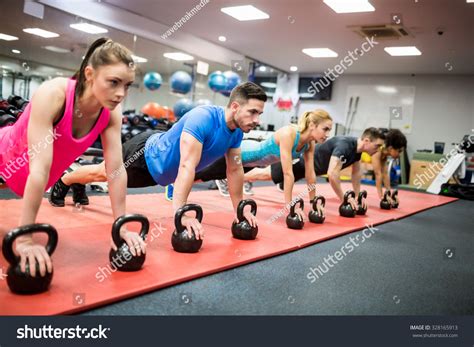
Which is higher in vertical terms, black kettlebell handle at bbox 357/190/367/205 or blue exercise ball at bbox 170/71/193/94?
blue exercise ball at bbox 170/71/193/94

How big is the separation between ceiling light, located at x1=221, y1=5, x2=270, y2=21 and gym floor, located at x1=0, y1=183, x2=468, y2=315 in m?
4.16

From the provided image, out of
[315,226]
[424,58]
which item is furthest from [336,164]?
[424,58]

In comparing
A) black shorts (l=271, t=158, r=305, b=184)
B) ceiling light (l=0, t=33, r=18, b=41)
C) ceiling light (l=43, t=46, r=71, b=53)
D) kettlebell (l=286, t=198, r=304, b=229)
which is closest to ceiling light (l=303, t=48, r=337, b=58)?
ceiling light (l=43, t=46, r=71, b=53)

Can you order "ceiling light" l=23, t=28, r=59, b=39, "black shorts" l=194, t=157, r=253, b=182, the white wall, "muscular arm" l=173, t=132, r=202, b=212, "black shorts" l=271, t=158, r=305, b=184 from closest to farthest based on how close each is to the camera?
"muscular arm" l=173, t=132, r=202, b=212 < "black shorts" l=194, t=157, r=253, b=182 < "black shorts" l=271, t=158, r=305, b=184 < "ceiling light" l=23, t=28, r=59, b=39 < the white wall

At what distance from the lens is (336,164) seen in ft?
11.0

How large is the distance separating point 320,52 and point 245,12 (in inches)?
101

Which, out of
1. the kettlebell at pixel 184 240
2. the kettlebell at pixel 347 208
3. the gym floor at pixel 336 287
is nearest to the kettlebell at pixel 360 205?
the kettlebell at pixel 347 208

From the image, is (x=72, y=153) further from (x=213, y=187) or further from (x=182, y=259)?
(x=213, y=187)

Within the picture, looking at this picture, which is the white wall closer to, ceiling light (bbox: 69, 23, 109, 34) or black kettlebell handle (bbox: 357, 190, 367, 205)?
ceiling light (bbox: 69, 23, 109, 34)

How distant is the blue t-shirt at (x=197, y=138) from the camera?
1920 millimetres

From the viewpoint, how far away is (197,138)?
6.11 feet

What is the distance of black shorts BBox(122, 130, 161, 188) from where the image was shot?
7.22ft

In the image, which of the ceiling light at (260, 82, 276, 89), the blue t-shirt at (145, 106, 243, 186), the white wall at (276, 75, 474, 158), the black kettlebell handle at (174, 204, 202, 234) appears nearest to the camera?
the black kettlebell handle at (174, 204, 202, 234)

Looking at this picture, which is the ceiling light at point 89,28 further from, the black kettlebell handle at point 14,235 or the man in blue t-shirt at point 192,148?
the black kettlebell handle at point 14,235
